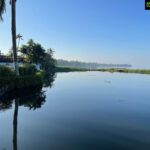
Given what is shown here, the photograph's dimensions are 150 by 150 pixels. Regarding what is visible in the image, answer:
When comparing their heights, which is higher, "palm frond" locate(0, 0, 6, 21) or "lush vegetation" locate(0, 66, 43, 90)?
"palm frond" locate(0, 0, 6, 21)

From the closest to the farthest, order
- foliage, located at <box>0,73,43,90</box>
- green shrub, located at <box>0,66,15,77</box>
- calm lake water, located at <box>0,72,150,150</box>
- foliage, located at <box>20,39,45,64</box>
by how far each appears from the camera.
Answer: calm lake water, located at <box>0,72,150,150</box>
foliage, located at <box>0,73,43,90</box>
green shrub, located at <box>0,66,15,77</box>
foliage, located at <box>20,39,45,64</box>

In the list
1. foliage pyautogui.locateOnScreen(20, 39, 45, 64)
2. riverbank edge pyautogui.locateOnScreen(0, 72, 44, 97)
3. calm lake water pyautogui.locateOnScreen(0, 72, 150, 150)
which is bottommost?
calm lake water pyautogui.locateOnScreen(0, 72, 150, 150)

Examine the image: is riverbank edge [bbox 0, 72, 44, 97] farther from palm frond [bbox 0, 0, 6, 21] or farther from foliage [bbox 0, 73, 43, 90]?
palm frond [bbox 0, 0, 6, 21]

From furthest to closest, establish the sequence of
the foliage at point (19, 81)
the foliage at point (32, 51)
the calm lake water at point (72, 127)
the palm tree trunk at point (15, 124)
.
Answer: the foliage at point (32, 51) < the foliage at point (19, 81) < the calm lake water at point (72, 127) < the palm tree trunk at point (15, 124)

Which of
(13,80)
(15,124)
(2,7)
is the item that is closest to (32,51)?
(2,7)

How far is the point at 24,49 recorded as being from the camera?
89625 millimetres

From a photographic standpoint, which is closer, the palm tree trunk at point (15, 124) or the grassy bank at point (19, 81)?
the palm tree trunk at point (15, 124)

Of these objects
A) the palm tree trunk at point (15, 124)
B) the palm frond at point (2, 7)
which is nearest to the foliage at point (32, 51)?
the palm frond at point (2, 7)

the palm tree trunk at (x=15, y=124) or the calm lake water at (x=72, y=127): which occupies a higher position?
the palm tree trunk at (x=15, y=124)

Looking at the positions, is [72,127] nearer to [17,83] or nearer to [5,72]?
[17,83]

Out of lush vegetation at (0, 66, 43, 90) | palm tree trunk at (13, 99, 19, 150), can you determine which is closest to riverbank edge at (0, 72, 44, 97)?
lush vegetation at (0, 66, 43, 90)

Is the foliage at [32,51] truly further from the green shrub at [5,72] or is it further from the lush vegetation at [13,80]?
the green shrub at [5,72]

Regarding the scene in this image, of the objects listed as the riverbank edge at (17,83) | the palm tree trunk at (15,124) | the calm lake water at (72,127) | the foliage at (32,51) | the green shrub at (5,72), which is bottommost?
the calm lake water at (72,127)

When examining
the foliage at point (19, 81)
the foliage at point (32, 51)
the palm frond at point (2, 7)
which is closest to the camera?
the foliage at point (19, 81)
